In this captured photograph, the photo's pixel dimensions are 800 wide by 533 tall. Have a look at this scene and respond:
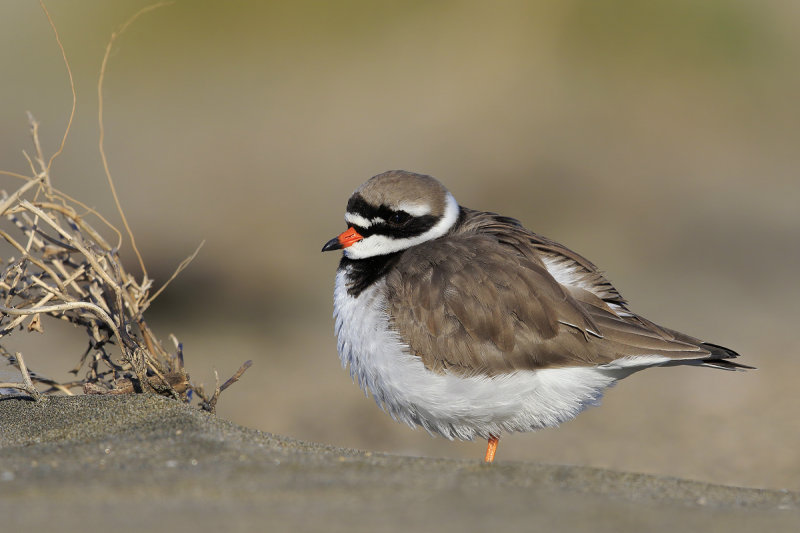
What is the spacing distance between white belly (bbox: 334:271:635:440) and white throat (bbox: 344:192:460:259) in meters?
0.50

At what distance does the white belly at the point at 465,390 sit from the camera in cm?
511

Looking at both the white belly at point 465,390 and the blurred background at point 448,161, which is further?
the blurred background at point 448,161

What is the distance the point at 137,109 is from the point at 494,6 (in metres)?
6.76

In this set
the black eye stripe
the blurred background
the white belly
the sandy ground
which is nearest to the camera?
the sandy ground

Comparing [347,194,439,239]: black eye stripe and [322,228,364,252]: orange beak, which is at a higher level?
[347,194,439,239]: black eye stripe

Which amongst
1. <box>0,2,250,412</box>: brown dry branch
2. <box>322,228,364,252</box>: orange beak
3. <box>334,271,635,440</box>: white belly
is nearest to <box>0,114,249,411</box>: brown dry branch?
<box>0,2,250,412</box>: brown dry branch

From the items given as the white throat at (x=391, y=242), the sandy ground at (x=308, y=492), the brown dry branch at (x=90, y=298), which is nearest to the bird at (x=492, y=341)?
the white throat at (x=391, y=242)

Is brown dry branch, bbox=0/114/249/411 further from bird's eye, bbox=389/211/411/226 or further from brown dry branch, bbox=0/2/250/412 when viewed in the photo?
bird's eye, bbox=389/211/411/226

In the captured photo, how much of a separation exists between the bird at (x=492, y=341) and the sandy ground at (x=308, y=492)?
3.32 feet

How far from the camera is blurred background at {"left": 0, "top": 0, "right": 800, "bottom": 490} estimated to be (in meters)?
10.1

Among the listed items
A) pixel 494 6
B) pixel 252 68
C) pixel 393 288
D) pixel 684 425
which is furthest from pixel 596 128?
pixel 393 288

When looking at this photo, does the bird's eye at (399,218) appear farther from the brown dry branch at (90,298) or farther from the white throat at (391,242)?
the brown dry branch at (90,298)

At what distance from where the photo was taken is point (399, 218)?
582 centimetres

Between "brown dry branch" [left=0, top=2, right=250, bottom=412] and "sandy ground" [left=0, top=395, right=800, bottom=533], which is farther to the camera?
"brown dry branch" [left=0, top=2, right=250, bottom=412]
